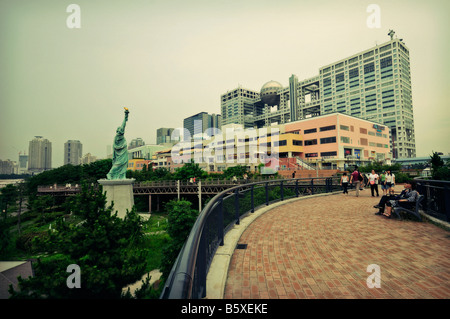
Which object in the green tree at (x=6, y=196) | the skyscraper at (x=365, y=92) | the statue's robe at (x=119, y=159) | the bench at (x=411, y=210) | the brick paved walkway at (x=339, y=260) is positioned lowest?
the green tree at (x=6, y=196)

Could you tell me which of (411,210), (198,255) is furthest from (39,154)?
(411,210)

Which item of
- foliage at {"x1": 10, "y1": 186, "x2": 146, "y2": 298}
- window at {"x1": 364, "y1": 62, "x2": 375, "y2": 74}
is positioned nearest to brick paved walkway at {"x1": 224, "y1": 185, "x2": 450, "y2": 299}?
foliage at {"x1": 10, "y1": 186, "x2": 146, "y2": 298}

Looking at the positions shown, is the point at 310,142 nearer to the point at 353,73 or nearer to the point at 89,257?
the point at 89,257

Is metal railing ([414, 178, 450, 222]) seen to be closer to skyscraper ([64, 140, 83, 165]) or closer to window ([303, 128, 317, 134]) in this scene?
window ([303, 128, 317, 134])

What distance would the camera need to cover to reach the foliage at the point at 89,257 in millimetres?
5621

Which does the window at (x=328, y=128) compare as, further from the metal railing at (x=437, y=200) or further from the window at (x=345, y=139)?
the metal railing at (x=437, y=200)

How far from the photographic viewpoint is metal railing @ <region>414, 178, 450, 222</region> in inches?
227

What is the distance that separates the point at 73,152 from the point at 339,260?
21795cm

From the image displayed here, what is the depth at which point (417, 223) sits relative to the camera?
252 inches

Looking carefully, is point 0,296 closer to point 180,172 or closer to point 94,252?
point 94,252

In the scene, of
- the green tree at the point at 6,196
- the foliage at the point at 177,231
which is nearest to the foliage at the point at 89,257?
the foliage at the point at 177,231

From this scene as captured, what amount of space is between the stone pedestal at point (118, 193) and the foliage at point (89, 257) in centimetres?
1501

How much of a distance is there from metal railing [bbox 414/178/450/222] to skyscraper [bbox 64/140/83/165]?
215 m
